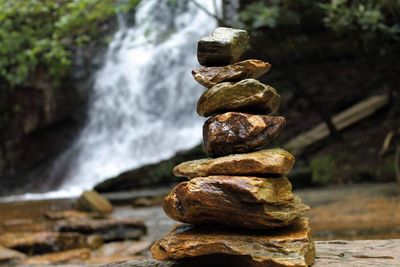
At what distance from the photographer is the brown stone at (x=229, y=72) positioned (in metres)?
3.17

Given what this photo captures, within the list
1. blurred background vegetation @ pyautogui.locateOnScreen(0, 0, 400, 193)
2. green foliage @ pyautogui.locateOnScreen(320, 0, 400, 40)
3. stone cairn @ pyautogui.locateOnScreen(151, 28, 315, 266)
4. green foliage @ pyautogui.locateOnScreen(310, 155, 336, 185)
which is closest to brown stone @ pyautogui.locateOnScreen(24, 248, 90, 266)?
stone cairn @ pyautogui.locateOnScreen(151, 28, 315, 266)

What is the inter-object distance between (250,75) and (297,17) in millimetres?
7680

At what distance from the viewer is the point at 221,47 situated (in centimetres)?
319

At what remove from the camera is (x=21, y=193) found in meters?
16.9

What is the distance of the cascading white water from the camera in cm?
1622

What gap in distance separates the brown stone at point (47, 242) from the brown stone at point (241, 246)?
4555mm

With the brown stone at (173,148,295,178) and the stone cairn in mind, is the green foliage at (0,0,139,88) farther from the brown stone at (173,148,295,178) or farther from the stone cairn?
the brown stone at (173,148,295,178)

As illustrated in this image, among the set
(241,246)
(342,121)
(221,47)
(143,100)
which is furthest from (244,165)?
(143,100)

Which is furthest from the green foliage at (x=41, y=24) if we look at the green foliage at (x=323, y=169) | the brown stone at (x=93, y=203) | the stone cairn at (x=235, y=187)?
the stone cairn at (x=235, y=187)

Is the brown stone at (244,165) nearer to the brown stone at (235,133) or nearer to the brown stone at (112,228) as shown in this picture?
the brown stone at (235,133)

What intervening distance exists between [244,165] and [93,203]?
7.97m

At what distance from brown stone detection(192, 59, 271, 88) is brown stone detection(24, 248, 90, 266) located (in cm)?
400

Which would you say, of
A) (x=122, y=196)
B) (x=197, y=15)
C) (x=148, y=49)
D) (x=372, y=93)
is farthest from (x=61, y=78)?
(x=372, y=93)

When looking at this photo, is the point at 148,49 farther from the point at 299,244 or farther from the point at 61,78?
the point at 299,244
